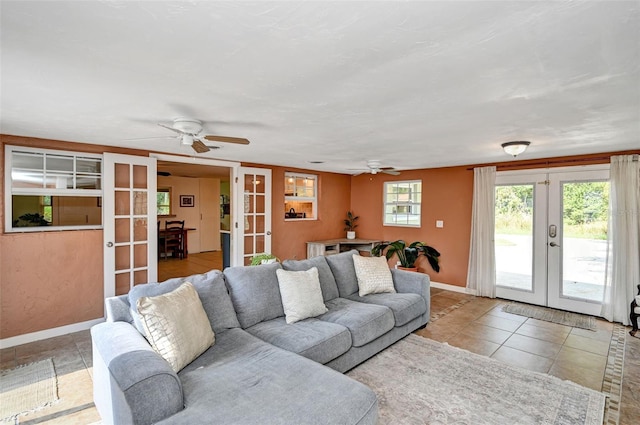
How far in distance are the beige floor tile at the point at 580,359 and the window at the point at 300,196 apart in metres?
4.54

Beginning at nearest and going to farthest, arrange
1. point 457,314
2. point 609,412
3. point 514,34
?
1. point 514,34
2. point 609,412
3. point 457,314

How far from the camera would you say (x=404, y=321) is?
340 cm

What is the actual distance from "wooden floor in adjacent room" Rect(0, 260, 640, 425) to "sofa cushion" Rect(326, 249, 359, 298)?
3.13 ft

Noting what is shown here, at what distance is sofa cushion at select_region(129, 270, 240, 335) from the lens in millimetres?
2381

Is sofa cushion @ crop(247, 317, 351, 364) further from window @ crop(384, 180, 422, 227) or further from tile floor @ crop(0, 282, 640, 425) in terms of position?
window @ crop(384, 180, 422, 227)

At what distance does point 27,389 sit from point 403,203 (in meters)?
5.92

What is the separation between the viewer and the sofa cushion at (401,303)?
3.36 m

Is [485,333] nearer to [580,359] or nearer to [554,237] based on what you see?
[580,359]

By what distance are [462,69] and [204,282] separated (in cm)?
237

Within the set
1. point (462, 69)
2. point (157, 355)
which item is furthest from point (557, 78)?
point (157, 355)

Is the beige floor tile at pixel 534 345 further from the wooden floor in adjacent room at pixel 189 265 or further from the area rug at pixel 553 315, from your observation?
the wooden floor in adjacent room at pixel 189 265

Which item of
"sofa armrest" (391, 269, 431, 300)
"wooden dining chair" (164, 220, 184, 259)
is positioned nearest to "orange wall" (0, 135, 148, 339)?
"sofa armrest" (391, 269, 431, 300)

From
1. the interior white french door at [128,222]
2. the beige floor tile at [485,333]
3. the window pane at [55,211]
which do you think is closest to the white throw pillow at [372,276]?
the beige floor tile at [485,333]

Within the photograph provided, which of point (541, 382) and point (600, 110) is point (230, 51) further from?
point (541, 382)
